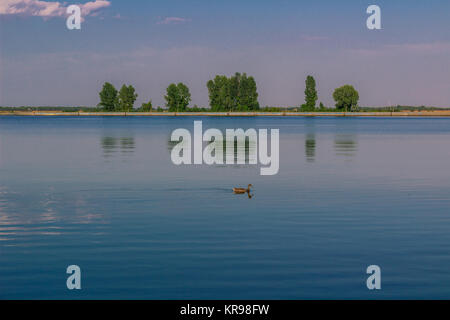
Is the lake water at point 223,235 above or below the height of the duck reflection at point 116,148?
below

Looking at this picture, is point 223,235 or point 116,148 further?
point 116,148

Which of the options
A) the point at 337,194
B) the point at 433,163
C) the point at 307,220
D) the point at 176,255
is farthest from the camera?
the point at 433,163

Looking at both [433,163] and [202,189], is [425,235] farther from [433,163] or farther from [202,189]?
[433,163]

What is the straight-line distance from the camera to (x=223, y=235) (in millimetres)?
18719

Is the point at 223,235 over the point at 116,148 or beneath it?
beneath

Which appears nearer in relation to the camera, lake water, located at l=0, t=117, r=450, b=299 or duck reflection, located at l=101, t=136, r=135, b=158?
lake water, located at l=0, t=117, r=450, b=299

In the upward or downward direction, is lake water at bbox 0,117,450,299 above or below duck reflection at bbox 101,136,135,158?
below

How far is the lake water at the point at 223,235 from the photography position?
1355 cm

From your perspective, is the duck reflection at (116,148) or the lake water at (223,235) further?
the duck reflection at (116,148)

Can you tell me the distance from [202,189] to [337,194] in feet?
21.9

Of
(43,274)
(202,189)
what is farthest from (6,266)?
(202,189)

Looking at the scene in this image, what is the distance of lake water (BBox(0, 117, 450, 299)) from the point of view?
534 inches

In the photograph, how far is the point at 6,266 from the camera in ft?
49.6
